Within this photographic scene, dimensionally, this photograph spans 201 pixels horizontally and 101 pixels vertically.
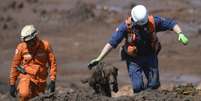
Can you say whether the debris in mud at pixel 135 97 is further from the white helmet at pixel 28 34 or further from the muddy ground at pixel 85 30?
the muddy ground at pixel 85 30

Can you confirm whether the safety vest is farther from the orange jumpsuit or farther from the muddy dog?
the orange jumpsuit

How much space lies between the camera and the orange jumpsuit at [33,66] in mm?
12031

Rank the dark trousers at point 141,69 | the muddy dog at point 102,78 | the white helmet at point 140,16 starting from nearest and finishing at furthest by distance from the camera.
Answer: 1. the white helmet at point 140,16
2. the dark trousers at point 141,69
3. the muddy dog at point 102,78

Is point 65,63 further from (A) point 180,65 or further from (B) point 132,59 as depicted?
(B) point 132,59

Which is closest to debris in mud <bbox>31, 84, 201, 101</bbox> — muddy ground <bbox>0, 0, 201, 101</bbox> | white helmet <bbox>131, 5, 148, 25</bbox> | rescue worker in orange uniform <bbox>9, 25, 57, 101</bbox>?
→ white helmet <bbox>131, 5, 148, 25</bbox>

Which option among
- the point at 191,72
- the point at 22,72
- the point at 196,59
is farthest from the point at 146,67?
the point at 196,59

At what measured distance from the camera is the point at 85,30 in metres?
30.4

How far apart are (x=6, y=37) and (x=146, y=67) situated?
18.7 meters

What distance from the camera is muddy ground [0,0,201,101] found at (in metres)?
24.8

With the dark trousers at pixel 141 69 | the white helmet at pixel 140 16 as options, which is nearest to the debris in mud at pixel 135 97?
the dark trousers at pixel 141 69

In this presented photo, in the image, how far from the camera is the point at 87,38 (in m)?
29.3

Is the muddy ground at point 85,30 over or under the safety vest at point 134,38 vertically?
over

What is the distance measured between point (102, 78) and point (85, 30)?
733 inches

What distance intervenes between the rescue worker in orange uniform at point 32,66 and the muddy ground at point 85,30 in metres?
10.8
